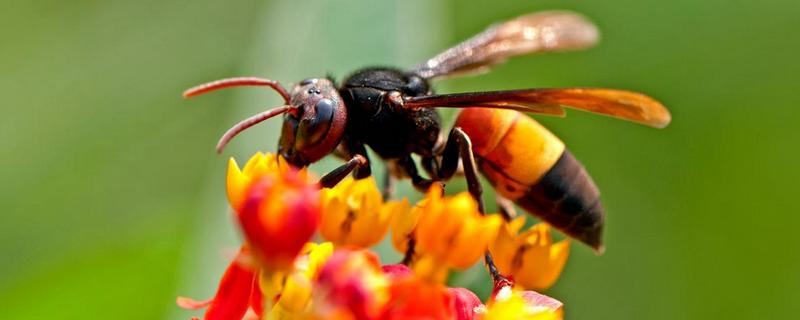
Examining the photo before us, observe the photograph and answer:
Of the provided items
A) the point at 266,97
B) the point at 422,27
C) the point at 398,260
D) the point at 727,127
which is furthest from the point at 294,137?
the point at 727,127

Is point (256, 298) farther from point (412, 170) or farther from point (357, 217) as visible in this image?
point (412, 170)

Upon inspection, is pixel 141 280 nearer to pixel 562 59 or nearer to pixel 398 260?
pixel 398 260

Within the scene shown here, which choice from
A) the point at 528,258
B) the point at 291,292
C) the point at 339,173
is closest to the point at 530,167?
the point at 528,258

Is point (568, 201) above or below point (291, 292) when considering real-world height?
below

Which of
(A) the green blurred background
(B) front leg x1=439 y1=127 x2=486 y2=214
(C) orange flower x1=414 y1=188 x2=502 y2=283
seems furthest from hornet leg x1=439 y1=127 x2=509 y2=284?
(C) orange flower x1=414 y1=188 x2=502 y2=283

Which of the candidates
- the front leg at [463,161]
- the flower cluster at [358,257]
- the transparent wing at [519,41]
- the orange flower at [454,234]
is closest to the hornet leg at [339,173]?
the flower cluster at [358,257]

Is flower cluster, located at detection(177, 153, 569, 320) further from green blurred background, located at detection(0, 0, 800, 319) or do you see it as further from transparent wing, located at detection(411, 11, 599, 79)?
transparent wing, located at detection(411, 11, 599, 79)
